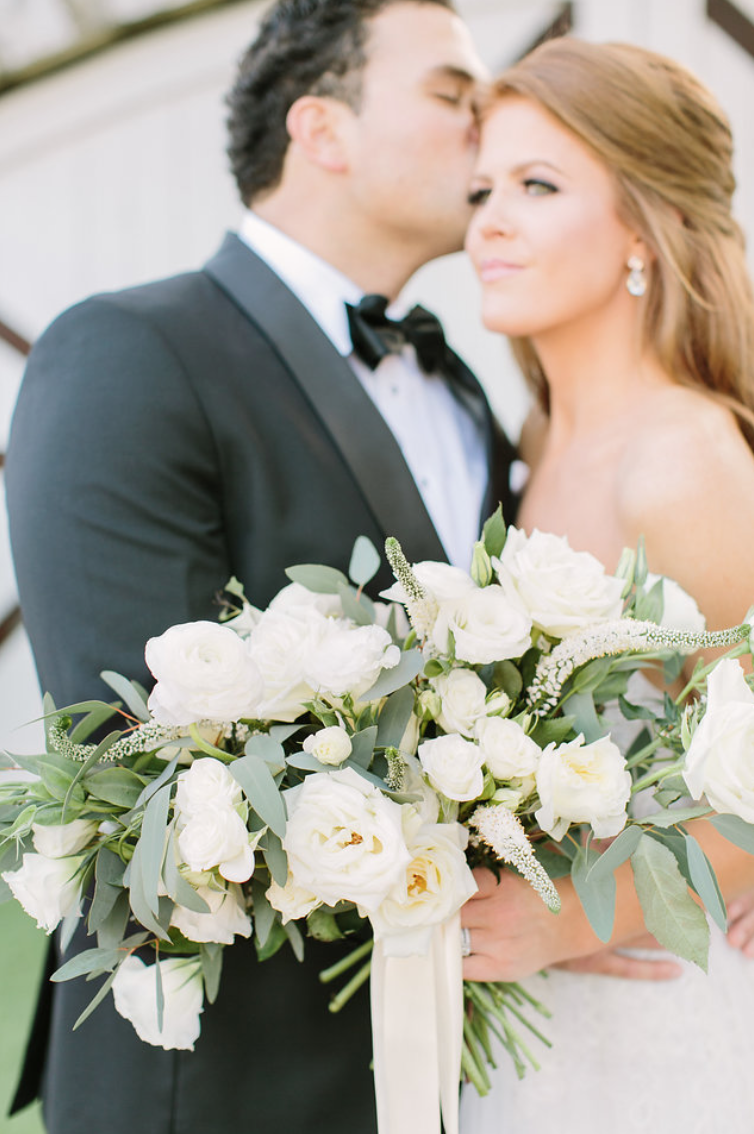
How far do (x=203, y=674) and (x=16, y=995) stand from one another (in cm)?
312

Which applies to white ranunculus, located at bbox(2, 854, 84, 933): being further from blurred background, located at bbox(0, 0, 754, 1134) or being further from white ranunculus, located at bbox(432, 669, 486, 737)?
blurred background, located at bbox(0, 0, 754, 1134)

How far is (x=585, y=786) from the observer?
909mm

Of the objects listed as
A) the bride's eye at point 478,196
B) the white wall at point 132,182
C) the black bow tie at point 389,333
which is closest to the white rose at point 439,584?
the black bow tie at point 389,333

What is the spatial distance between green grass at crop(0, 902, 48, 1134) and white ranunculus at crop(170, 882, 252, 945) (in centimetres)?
210

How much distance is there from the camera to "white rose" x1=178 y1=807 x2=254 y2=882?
84cm

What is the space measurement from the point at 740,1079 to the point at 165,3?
477 centimetres

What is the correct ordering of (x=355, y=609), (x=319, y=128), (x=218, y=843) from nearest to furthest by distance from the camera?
(x=218, y=843)
(x=355, y=609)
(x=319, y=128)

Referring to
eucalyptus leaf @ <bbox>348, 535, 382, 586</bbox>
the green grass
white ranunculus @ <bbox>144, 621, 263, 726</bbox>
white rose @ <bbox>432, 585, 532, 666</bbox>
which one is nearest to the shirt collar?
eucalyptus leaf @ <bbox>348, 535, 382, 586</bbox>

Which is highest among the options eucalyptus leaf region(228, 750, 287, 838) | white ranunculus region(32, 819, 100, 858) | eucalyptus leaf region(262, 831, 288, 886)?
eucalyptus leaf region(228, 750, 287, 838)

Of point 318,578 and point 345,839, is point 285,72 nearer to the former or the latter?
point 318,578

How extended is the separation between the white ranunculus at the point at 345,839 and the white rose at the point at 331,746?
19 mm

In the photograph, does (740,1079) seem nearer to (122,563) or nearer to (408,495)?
(408,495)

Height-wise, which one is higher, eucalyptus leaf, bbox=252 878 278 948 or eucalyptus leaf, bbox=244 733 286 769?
eucalyptus leaf, bbox=244 733 286 769

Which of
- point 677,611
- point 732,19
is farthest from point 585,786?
point 732,19
